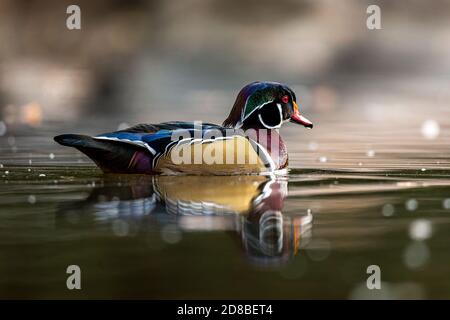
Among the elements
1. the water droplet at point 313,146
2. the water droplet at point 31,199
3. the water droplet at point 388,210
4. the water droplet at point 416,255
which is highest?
the water droplet at point 31,199

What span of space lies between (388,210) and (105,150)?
3447 millimetres

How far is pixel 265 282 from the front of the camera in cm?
600

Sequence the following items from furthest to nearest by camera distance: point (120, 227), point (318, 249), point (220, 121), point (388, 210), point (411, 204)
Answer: point (220, 121) < point (411, 204) < point (388, 210) < point (120, 227) < point (318, 249)

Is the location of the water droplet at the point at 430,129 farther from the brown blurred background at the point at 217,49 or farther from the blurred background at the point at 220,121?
the brown blurred background at the point at 217,49

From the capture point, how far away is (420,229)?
763 centimetres

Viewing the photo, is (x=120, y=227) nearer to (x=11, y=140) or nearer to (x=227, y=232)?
(x=227, y=232)

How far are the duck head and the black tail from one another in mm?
1593

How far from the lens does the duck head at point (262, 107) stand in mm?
12211

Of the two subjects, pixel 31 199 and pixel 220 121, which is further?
pixel 220 121

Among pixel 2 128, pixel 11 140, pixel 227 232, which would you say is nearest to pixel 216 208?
pixel 227 232

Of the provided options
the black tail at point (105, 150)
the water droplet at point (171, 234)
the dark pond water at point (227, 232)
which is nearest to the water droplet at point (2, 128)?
the dark pond water at point (227, 232)

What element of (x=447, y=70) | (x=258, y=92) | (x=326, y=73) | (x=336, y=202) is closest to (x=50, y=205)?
(x=336, y=202)

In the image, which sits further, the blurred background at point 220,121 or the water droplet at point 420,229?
the water droplet at point 420,229

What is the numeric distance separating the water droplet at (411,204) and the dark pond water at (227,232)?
0.6 inches
